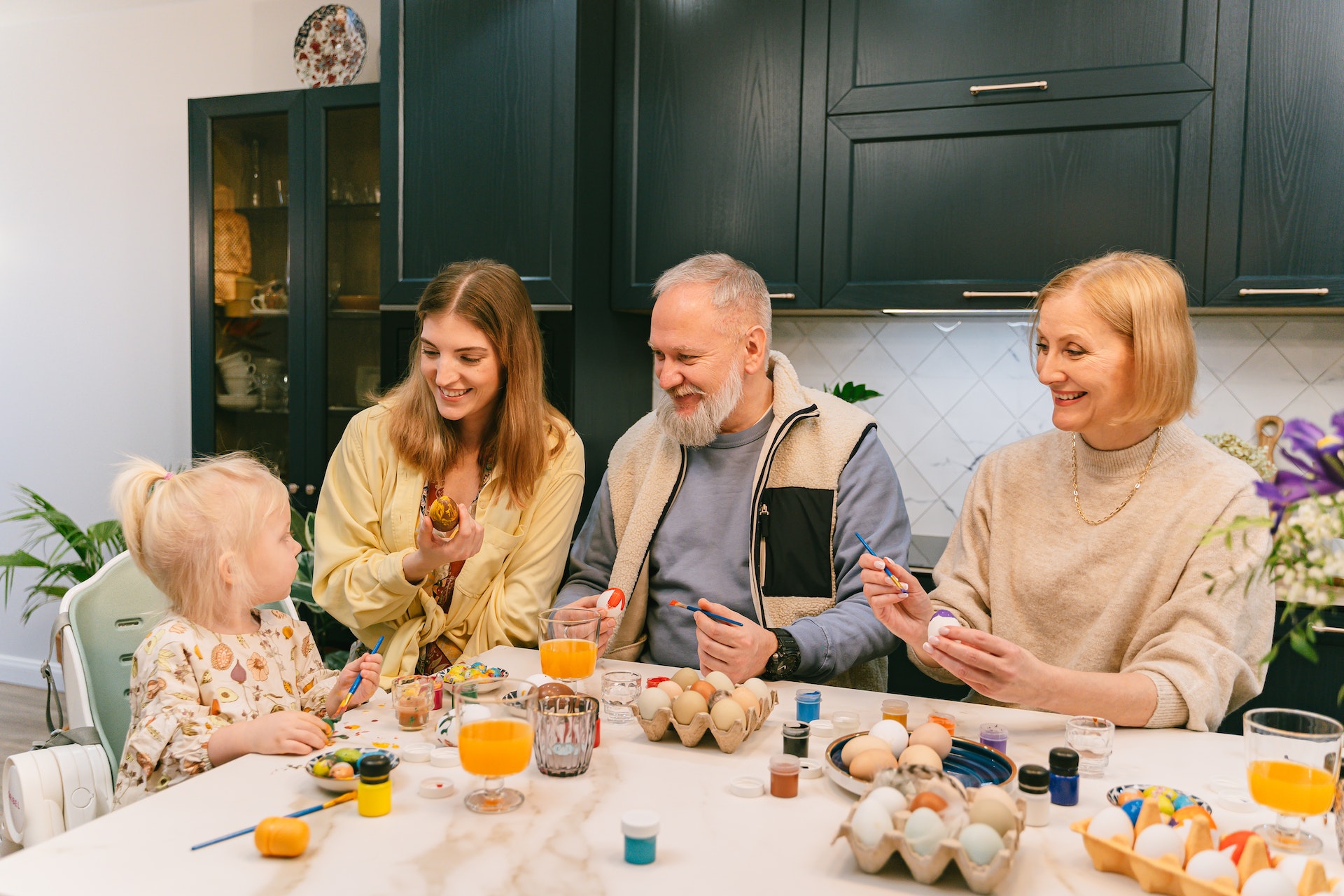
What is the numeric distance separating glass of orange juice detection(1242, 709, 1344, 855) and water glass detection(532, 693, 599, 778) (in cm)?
76

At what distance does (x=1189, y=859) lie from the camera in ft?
3.27

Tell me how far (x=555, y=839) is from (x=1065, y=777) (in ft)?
1.98

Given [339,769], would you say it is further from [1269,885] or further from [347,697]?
[1269,885]

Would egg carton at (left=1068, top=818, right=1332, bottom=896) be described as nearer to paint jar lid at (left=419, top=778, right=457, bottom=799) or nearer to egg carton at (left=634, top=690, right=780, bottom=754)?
egg carton at (left=634, top=690, right=780, bottom=754)

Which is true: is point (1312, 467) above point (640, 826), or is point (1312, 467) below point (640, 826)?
above

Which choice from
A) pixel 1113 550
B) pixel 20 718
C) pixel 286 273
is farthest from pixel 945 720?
pixel 20 718

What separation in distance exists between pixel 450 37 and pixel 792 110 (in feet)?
3.34

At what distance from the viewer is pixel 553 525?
218 centimetres

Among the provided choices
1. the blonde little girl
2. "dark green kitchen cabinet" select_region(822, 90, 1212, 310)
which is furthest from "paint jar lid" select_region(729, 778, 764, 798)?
"dark green kitchen cabinet" select_region(822, 90, 1212, 310)

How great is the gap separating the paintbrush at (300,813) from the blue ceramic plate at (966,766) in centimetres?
58

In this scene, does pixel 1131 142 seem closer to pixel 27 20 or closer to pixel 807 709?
pixel 807 709

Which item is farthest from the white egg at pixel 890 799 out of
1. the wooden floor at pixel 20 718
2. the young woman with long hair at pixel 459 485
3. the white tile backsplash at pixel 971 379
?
the wooden floor at pixel 20 718

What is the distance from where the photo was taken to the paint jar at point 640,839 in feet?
3.40

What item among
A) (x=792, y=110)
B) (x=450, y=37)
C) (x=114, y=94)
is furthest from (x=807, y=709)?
(x=114, y=94)
